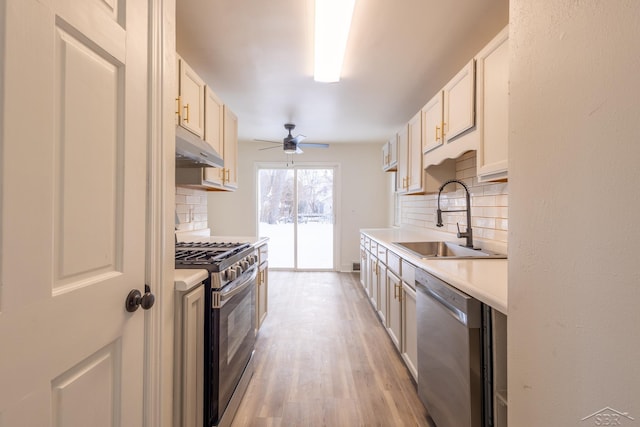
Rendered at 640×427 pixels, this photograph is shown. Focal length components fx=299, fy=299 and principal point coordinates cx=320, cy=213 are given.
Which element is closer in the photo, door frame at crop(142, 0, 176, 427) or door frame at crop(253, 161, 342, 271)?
door frame at crop(142, 0, 176, 427)

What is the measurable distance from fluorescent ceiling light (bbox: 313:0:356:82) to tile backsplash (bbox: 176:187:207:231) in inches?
62.4

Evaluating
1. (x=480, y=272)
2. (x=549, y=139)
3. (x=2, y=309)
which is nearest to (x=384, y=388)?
(x=480, y=272)

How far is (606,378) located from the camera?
20.0 inches

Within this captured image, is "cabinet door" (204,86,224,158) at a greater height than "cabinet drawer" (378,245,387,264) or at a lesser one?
greater

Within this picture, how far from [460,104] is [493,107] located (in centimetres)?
38

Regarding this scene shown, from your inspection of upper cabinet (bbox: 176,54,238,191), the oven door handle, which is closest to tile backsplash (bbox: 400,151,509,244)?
the oven door handle

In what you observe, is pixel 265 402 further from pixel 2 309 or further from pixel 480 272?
pixel 2 309

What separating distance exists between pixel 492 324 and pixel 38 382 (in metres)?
1.29

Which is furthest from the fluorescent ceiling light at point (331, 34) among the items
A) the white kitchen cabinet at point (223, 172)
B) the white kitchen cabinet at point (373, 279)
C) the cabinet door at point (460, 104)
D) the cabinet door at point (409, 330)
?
the white kitchen cabinet at point (373, 279)

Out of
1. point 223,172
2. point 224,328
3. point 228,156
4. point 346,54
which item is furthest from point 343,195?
point 224,328

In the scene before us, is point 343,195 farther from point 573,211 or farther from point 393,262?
point 573,211

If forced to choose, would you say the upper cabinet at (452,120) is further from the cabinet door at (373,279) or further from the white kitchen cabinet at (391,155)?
the cabinet door at (373,279)

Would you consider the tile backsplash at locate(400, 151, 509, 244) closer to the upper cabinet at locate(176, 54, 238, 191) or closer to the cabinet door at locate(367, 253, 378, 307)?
the cabinet door at locate(367, 253, 378, 307)

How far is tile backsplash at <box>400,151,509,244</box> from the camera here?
6.68ft
